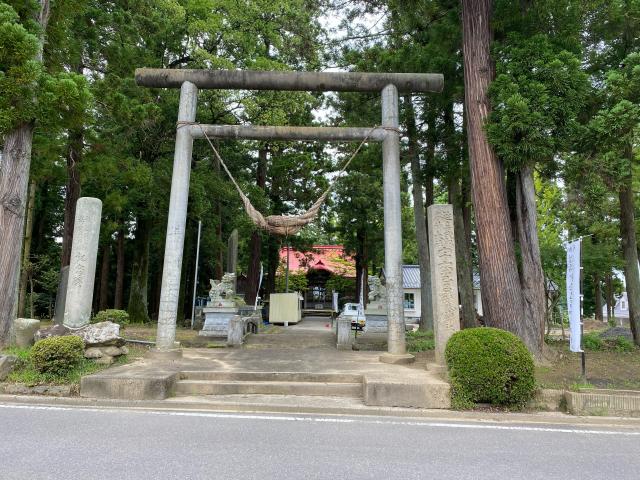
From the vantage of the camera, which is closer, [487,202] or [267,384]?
[267,384]

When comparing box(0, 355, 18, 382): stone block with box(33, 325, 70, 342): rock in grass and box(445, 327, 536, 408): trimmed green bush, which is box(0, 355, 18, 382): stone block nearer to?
box(33, 325, 70, 342): rock in grass

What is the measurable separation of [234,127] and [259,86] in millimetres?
952

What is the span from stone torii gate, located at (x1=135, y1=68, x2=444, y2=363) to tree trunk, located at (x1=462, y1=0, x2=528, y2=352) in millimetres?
1003

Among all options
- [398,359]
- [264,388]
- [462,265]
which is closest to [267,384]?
[264,388]

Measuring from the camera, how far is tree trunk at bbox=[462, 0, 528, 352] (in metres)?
7.75

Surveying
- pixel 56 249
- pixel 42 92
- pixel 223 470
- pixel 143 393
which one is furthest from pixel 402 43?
pixel 56 249

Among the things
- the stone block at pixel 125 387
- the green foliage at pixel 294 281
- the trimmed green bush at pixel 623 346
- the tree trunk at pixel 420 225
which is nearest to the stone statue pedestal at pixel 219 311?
the stone block at pixel 125 387

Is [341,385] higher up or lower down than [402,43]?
lower down

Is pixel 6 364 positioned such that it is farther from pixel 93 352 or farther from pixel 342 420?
pixel 342 420

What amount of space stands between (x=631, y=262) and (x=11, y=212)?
1490 centimetres

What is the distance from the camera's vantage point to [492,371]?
5.37 m

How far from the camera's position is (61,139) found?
12781 millimetres

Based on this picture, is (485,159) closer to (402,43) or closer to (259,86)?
(259,86)

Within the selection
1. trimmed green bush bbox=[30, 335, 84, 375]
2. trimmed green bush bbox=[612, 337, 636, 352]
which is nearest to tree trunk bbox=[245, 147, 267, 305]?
trimmed green bush bbox=[30, 335, 84, 375]
